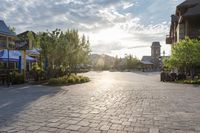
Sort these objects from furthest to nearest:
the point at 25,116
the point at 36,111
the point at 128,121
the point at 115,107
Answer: the point at 115,107 → the point at 36,111 → the point at 25,116 → the point at 128,121

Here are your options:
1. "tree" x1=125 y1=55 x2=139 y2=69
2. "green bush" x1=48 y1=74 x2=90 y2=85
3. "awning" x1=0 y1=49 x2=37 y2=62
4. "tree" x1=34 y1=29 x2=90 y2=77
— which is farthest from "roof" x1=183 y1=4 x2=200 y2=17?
"tree" x1=125 y1=55 x2=139 y2=69

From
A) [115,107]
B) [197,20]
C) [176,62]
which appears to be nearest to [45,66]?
[176,62]

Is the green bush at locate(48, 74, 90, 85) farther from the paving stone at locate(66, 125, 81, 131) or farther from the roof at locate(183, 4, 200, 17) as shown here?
the roof at locate(183, 4, 200, 17)

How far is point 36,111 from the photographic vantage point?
367 inches

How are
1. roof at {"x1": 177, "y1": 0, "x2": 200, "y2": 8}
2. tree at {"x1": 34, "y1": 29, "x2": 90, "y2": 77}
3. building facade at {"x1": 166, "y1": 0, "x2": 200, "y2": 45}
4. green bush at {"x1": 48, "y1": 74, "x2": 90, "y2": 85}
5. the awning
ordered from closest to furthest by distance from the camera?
green bush at {"x1": 48, "y1": 74, "x2": 90, "y2": 85} < the awning < tree at {"x1": 34, "y1": 29, "x2": 90, "y2": 77} < building facade at {"x1": 166, "y1": 0, "x2": 200, "y2": 45} < roof at {"x1": 177, "y1": 0, "x2": 200, "y2": 8}

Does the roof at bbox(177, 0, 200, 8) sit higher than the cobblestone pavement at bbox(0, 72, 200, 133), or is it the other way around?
the roof at bbox(177, 0, 200, 8)

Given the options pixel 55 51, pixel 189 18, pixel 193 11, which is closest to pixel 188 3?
pixel 193 11

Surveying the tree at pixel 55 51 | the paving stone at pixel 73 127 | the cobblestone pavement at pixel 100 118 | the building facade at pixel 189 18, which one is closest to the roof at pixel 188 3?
the building facade at pixel 189 18

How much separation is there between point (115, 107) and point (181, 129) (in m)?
3.64

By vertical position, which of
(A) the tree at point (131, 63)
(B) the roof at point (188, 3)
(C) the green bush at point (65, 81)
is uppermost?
(B) the roof at point (188, 3)

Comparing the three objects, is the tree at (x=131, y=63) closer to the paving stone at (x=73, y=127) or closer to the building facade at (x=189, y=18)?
the building facade at (x=189, y=18)

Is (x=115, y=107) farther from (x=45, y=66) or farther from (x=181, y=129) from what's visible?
(x=45, y=66)

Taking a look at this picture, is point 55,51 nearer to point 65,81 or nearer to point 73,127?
point 65,81

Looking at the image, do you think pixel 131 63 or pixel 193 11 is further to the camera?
pixel 131 63
